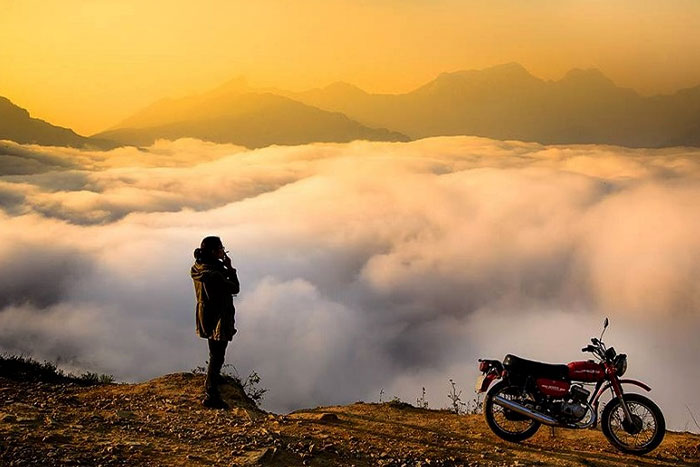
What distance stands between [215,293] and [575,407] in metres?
5.81

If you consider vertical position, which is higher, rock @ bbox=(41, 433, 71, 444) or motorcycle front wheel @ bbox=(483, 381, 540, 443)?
motorcycle front wheel @ bbox=(483, 381, 540, 443)

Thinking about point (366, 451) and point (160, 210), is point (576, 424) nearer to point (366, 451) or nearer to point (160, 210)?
point (366, 451)

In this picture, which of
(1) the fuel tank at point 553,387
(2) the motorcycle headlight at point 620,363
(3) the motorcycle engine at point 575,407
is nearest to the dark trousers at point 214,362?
(1) the fuel tank at point 553,387

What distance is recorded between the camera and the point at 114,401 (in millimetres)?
10734

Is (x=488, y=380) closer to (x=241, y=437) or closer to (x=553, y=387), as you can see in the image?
→ (x=553, y=387)

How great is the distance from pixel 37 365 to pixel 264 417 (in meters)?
6.30

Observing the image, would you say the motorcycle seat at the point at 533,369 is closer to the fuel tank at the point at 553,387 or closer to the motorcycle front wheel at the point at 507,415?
the fuel tank at the point at 553,387

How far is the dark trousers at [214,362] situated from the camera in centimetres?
1023

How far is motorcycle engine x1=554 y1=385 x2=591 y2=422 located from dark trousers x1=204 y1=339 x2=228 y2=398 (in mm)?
5277

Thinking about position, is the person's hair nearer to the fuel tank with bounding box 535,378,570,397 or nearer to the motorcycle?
the motorcycle

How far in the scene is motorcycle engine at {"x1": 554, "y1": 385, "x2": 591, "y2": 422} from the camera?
31.4ft

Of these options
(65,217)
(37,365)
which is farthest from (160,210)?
(37,365)

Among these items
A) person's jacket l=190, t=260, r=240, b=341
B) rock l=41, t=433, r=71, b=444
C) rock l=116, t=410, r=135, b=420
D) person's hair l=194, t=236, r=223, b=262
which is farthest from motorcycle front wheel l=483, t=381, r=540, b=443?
rock l=41, t=433, r=71, b=444

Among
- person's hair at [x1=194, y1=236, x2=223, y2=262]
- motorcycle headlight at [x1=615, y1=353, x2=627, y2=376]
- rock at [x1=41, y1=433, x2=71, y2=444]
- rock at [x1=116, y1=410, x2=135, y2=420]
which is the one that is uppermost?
person's hair at [x1=194, y1=236, x2=223, y2=262]
